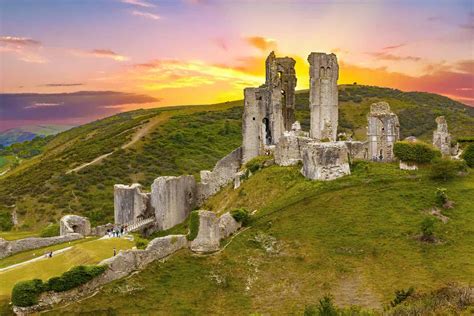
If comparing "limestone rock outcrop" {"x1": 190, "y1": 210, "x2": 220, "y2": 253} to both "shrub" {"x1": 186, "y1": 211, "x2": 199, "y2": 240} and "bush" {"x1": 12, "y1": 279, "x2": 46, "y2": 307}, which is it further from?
"bush" {"x1": 12, "y1": 279, "x2": 46, "y2": 307}

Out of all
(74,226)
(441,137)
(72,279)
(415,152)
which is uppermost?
(441,137)

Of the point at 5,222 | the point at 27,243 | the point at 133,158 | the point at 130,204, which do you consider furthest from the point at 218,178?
the point at 133,158

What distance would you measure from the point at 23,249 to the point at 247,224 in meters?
19.9

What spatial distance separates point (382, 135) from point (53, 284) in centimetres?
2763

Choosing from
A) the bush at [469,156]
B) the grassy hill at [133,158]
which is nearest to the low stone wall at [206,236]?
the bush at [469,156]

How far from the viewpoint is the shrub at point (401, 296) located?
31.0 m

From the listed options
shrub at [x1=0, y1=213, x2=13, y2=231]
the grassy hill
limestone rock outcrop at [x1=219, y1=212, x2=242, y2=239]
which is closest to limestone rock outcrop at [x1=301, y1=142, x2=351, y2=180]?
limestone rock outcrop at [x1=219, y1=212, x2=242, y2=239]

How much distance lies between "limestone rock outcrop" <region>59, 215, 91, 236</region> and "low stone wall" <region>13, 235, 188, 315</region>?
17.1m

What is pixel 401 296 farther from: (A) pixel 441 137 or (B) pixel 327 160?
(A) pixel 441 137

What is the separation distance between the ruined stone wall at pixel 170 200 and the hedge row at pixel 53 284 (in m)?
19.4

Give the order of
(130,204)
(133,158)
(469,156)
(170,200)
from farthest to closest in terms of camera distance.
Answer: (133,158)
(130,204)
(170,200)
(469,156)

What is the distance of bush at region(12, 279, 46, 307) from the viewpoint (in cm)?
3262

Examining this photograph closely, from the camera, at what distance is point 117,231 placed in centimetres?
4962

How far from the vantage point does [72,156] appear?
4520 inches
